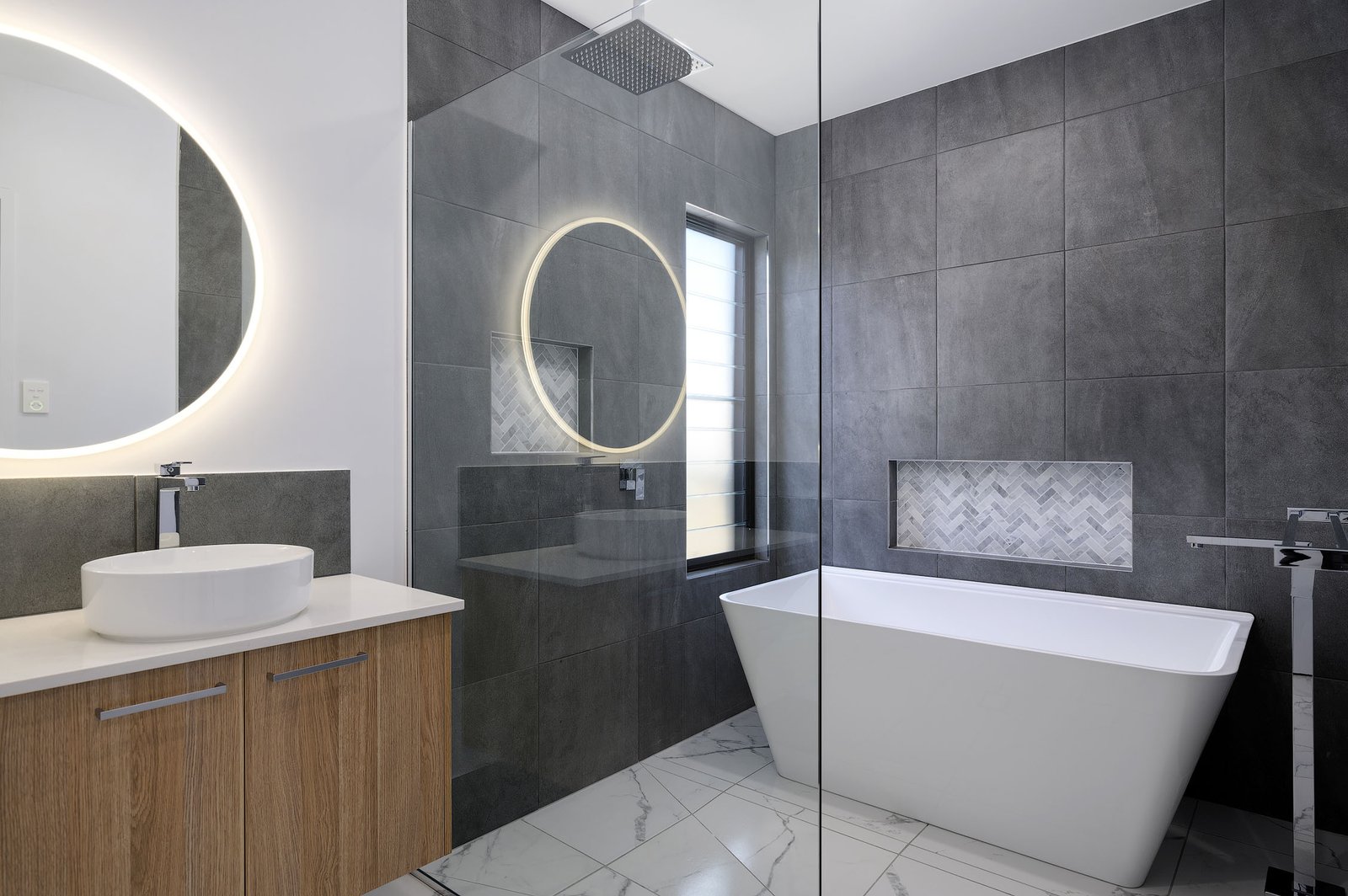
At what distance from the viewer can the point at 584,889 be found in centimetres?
193

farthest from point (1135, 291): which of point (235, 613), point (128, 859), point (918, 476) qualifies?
point (128, 859)

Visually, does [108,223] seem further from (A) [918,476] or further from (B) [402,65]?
(A) [918,476]

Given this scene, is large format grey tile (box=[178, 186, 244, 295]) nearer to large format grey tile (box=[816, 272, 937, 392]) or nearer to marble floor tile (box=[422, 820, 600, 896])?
marble floor tile (box=[422, 820, 600, 896])

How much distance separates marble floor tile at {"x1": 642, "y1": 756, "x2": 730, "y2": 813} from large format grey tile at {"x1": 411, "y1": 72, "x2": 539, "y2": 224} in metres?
1.51

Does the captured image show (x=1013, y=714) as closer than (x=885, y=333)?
Yes

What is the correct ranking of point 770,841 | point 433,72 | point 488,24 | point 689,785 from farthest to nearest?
point 488,24 < point 433,72 < point 689,785 < point 770,841

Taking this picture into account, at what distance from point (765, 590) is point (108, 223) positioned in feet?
5.93

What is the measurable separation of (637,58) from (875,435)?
7.50ft

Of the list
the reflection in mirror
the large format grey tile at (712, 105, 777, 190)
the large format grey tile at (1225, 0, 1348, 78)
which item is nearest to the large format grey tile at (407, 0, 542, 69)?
A: the reflection in mirror

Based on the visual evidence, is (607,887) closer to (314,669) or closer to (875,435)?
(314,669)

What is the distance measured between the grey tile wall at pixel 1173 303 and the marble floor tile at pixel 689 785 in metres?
2.06

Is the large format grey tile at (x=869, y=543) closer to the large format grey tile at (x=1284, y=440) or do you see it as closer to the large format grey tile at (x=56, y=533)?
the large format grey tile at (x=1284, y=440)

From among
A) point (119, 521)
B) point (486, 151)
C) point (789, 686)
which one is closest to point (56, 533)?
point (119, 521)

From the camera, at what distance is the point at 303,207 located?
7.22 feet
